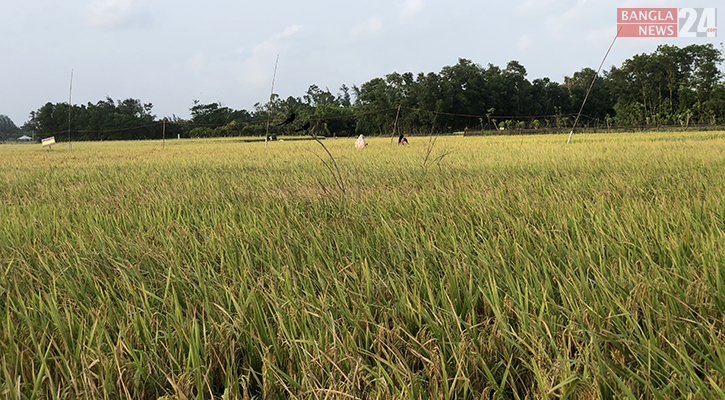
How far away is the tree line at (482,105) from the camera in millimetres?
41875

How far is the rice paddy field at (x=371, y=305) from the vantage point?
772 millimetres

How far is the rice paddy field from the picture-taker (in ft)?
2.53

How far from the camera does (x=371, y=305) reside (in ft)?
3.48

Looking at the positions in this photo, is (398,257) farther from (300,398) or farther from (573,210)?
(573,210)

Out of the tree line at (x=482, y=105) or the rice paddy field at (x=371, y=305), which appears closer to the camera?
the rice paddy field at (x=371, y=305)

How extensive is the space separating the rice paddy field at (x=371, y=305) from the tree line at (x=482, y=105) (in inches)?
1314

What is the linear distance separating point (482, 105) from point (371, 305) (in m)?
58.8

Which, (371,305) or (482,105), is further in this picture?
(482,105)

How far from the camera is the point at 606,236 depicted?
1.58 metres

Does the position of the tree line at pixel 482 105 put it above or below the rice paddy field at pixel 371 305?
above

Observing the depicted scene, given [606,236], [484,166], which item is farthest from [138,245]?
[484,166]

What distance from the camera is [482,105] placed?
5603 cm

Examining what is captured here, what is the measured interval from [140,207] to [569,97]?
7037cm

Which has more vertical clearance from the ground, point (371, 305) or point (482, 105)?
point (482, 105)
